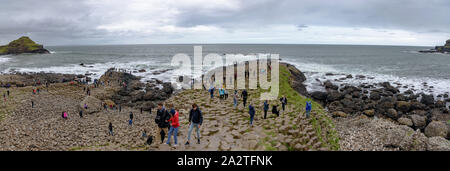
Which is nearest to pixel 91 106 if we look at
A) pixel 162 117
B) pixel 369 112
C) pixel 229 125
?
pixel 229 125

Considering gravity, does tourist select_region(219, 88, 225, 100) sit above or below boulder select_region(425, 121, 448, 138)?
above

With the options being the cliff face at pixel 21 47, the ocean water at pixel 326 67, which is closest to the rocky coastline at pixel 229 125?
the ocean water at pixel 326 67

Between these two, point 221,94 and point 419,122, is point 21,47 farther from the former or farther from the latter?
point 419,122

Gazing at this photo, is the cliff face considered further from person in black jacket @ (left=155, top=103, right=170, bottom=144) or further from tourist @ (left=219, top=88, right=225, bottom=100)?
person in black jacket @ (left=155, top=103, right=170, bottom=144)

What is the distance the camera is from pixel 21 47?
125438 mm

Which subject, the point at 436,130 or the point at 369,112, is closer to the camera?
the point at 436,130

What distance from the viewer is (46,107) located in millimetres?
24734

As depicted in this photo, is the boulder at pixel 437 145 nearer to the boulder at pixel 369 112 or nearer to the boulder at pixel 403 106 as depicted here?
the boulder at pixel 369 112

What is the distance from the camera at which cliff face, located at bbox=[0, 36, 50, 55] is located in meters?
122

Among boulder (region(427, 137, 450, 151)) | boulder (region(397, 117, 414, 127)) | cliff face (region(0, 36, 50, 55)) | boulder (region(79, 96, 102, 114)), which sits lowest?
boulder (region(397, 117, 414, 127))

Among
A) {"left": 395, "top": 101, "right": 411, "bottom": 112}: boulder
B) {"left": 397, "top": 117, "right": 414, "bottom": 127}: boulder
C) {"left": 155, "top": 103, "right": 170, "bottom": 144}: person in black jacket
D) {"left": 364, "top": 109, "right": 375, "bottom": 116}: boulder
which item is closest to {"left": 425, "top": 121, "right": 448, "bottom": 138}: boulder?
{"left": 397, "top": 117, "right": 414, "bottom": 127}: boulder
